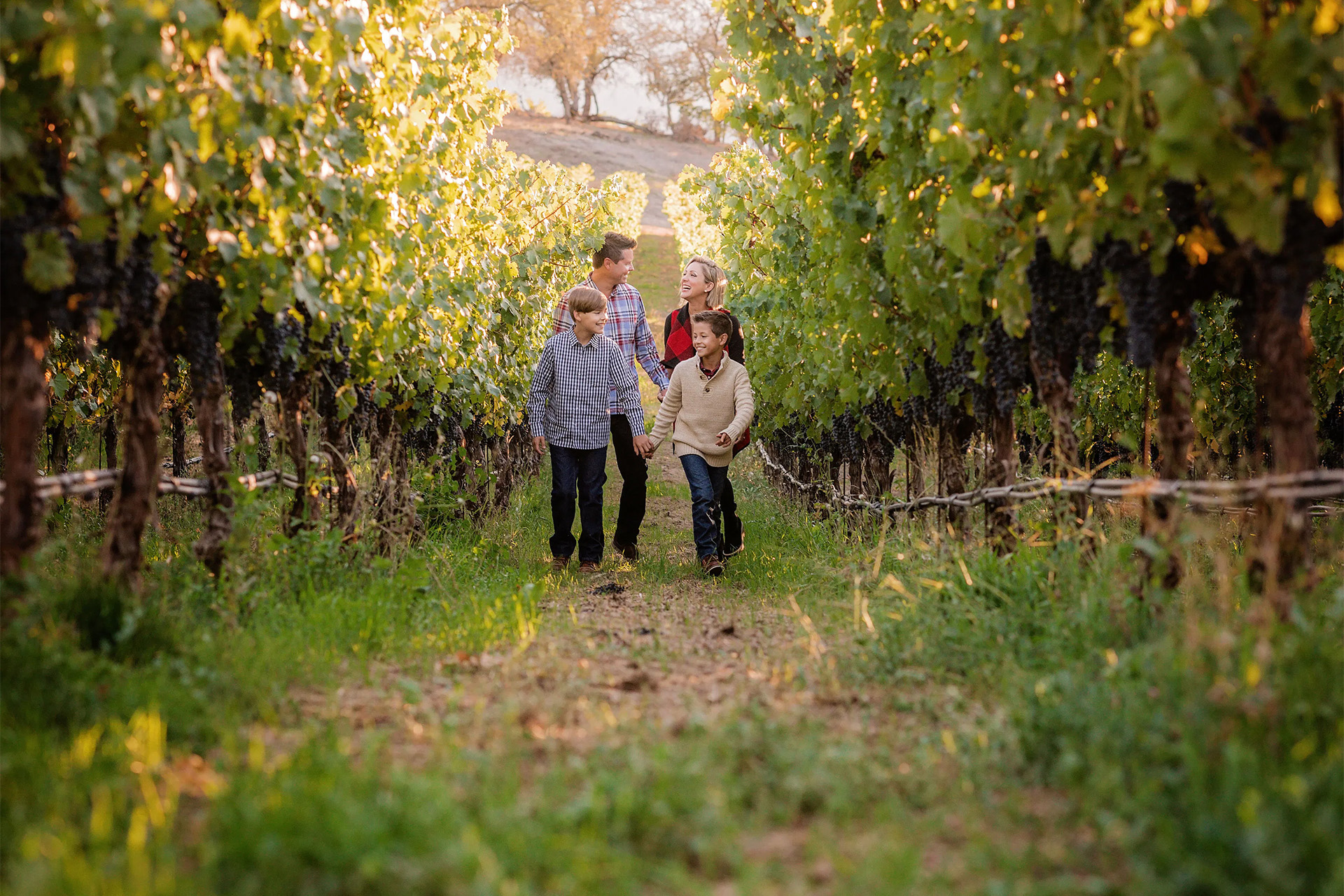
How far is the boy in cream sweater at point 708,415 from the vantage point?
252 inches

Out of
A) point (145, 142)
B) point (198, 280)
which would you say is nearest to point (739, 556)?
point (198, 280)

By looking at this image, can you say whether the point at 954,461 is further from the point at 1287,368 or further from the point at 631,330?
the point at 631,330

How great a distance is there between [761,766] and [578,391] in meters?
4.21

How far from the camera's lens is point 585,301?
21.5 ft

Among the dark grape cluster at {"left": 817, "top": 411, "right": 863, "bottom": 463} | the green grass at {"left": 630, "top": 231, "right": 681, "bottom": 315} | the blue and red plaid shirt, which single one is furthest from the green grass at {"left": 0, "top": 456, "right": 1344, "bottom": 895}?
the green grass at {"left": 630, "top": 231, "right": 681, "bottom": 315}

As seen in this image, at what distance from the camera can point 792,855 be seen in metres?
2.14

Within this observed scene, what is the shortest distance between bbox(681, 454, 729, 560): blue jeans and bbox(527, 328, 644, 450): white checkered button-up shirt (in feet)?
1.42

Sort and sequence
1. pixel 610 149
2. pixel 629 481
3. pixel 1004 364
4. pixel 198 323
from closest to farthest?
1. pixel 198 323
2. pixel 1004 364
3. pixel 629 481
4. pixel 610 149

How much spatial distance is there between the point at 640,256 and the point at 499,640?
31556 millimetres

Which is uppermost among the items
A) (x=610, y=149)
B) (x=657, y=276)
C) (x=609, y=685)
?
(x=610, y=149)

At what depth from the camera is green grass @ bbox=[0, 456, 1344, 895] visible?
6.35ft

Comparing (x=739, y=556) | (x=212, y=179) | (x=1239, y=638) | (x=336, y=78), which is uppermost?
(x=336, y=78)

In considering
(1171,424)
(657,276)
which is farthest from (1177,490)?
(657,276)

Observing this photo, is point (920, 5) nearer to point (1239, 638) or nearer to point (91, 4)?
point (1239, 638)
